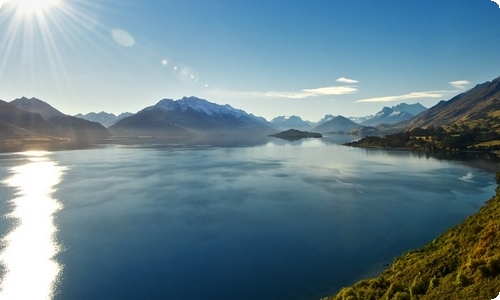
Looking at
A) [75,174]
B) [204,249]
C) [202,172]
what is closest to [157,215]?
[204,249]

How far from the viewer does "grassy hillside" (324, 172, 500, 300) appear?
18.5 meters

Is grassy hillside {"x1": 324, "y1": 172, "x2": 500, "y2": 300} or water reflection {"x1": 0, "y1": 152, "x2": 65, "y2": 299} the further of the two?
water reflection {"x1": 0, "y1": 152, "x2": 65, "y2": 299}

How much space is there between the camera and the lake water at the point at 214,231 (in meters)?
34.2

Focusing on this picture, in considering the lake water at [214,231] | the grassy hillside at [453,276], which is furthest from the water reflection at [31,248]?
the grassy hillside at [453,276]

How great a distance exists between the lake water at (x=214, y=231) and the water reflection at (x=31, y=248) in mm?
173

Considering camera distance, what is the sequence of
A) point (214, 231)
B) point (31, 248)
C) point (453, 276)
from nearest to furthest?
1. point (453, 276)
2. point (31, 248)
3. point (214, 231)

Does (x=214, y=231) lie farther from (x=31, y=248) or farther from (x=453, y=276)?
(x=453, y=276)

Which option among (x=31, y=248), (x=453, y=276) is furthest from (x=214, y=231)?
(x=453, y=276)

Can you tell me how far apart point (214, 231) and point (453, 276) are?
3463cm

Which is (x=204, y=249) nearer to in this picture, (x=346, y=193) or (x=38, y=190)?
(x=346, y=193)

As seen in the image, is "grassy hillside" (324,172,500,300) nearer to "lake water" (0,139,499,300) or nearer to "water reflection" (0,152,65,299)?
"lake water" (0,139,499,300)

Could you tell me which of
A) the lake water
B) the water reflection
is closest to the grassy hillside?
the lake water

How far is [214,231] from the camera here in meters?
50.3

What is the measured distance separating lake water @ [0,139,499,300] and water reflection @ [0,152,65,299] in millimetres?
173
